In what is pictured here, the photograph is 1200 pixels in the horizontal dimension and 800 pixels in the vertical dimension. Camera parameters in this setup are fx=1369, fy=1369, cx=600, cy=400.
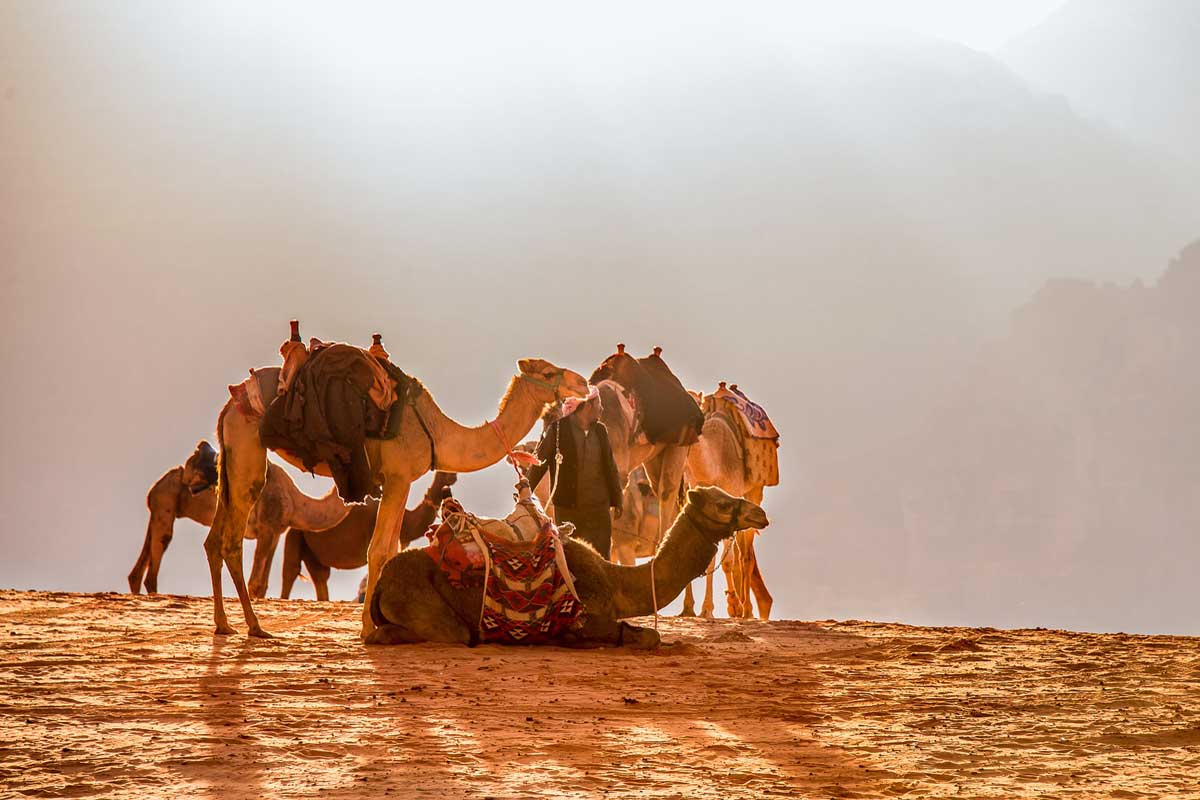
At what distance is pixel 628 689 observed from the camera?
23.9 ft

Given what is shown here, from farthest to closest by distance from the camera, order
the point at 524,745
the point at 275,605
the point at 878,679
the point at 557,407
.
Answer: the point at 275,605, the point at 557,407, the point at 878,679, the point at 524,745

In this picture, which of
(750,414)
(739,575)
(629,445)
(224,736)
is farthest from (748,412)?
(224,736)

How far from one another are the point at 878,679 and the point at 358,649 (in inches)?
131

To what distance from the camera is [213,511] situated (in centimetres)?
1905

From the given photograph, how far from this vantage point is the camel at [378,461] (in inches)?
400

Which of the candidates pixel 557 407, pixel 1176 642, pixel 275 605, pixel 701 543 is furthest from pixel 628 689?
pixel 275 605

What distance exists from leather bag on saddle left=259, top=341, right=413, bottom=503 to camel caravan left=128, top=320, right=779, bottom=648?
1cm

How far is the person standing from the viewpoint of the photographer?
37.8 ft

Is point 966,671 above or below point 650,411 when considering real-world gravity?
below

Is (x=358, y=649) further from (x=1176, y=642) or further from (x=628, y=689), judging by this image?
(x=1176, y=642)

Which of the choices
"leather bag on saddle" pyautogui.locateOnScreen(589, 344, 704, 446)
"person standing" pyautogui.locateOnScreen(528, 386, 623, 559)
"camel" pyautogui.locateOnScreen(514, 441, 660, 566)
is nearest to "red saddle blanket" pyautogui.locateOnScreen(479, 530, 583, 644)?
"person standing" pyautogui.locateOnScreen(528, 386, 623, 559)

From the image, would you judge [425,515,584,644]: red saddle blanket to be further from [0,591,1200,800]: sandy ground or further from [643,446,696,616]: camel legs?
[643,446,696,616]: camel legs

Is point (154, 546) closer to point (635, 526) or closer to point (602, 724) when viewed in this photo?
point (635, 526)

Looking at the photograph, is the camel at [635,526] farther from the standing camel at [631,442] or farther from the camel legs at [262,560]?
the camel legs at [262,560]
